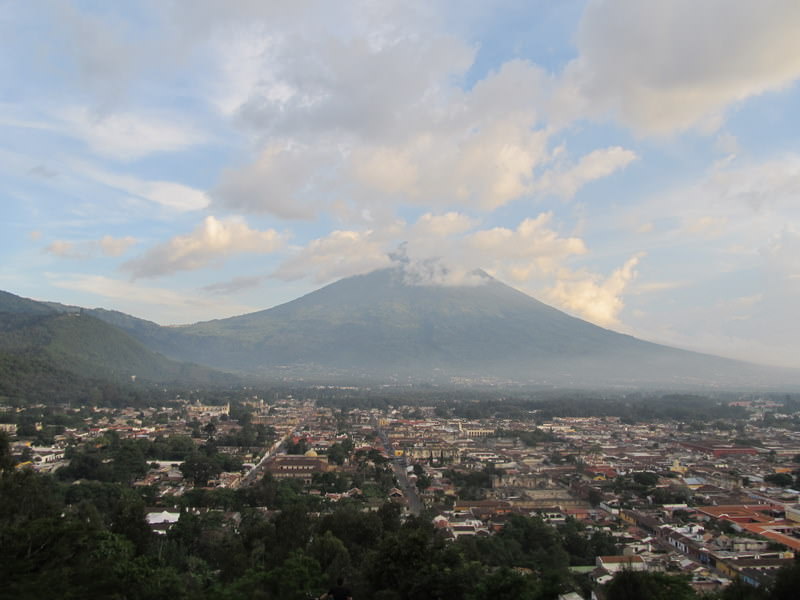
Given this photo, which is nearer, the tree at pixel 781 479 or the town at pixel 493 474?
the town at pixel 493 474

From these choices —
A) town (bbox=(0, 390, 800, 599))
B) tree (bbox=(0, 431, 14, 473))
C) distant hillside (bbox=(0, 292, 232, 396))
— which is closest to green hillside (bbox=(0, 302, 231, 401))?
distant hillside (bbox=(0, 292, 232, 396))

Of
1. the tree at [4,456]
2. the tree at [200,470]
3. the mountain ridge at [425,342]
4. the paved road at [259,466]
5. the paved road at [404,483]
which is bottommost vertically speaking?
the paved road at [259,466]

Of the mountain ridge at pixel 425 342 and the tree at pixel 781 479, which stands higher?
the mountain ridge at pixel 425 342

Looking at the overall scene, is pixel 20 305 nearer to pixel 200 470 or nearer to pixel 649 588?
pixel 200 470

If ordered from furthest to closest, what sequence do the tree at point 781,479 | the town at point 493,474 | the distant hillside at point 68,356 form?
1. the distant hillside at point 68,356
2. the tree at point 781,479
3. the town at point 493,474

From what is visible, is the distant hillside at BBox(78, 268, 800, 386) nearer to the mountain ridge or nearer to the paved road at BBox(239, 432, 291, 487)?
the mountain ridge

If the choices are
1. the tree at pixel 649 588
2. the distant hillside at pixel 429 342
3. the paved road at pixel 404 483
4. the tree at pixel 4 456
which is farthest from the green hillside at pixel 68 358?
the tree at pixel 649 588

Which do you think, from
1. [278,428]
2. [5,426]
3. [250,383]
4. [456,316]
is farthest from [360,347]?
[5,426]

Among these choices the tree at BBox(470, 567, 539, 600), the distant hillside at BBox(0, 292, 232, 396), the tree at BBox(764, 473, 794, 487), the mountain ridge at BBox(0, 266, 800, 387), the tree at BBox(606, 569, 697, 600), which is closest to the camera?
the tree at BBox(470, 567, 539, 600)

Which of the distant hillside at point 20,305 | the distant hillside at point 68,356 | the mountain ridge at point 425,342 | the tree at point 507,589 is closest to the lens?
the tree at point 507,589

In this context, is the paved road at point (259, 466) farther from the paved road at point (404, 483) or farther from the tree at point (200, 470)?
the paved road at point (404, 483)

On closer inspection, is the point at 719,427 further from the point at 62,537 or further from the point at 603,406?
the point at 62,537
